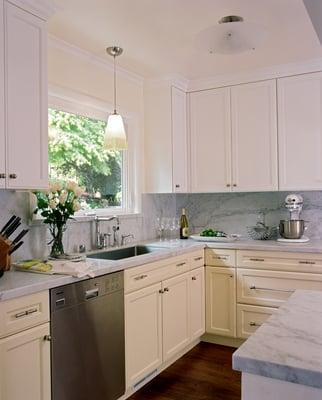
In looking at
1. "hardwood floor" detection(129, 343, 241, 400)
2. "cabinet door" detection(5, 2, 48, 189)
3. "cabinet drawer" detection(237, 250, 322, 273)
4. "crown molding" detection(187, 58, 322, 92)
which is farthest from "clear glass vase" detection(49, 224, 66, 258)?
"crown molding" detection(187, 58, 322, 92)

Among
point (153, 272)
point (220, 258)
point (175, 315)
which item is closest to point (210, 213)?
point (220, 258)

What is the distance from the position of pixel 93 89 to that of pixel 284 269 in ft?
6.99

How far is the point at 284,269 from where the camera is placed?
3209 millimetres

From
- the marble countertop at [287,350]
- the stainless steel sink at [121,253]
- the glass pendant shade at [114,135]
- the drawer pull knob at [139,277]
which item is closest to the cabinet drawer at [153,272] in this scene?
the drawer pull knob at [139,277]

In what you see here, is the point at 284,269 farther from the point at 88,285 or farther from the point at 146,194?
the point at 88,285

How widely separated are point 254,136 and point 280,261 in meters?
1.16

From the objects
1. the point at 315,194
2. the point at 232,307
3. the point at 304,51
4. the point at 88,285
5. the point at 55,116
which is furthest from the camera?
the point at 315,194

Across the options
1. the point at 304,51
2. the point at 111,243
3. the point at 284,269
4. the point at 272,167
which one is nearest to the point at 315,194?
the point at 272,167

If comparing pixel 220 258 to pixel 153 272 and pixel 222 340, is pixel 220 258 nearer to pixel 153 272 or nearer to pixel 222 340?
pixel 222 340

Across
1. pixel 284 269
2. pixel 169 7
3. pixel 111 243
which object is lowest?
pixel 284 269

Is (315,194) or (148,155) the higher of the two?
(148,155)

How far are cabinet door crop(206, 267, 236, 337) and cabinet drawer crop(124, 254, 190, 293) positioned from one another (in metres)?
0.40

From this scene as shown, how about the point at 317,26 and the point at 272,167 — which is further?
the point at 272,167

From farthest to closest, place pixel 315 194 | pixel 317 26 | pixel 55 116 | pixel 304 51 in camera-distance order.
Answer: pixel 315 194 < pixel 304 51 < pixel 55 116 < pixel 317 26
